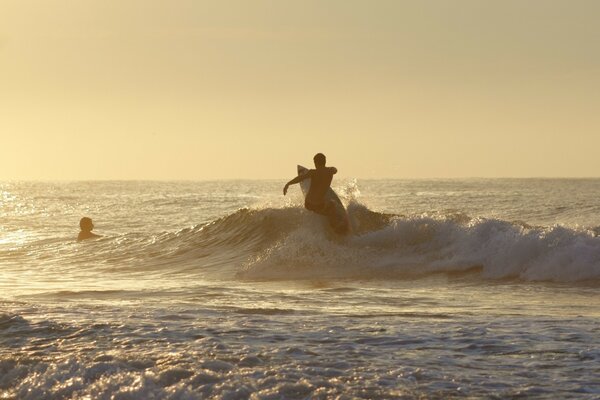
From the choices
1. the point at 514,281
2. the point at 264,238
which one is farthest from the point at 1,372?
the point at 264,238

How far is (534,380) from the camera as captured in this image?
6.61m

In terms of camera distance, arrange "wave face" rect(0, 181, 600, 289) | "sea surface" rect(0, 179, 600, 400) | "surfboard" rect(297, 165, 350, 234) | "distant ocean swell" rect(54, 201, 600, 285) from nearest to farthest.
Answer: "sea surface" rect(0, 179, 600, 400) < "distant ocean swell" rect(54, 201, 600, 285) < "wave face" rect(0, 181, 600, 289) < "surfboard" rect(297, 165, 350, 234)

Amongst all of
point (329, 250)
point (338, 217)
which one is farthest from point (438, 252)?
point (338, 217)

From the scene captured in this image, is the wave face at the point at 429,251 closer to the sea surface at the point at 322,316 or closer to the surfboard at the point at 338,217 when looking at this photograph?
the sea surface at the point at 322,316

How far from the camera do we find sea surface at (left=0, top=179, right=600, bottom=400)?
21.9 feet

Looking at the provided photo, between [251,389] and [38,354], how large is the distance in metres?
2.18

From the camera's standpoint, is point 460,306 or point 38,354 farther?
point 460,306

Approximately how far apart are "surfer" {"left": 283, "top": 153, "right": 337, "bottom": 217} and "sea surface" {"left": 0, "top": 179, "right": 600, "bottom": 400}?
37 cm

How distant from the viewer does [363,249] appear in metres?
18.0

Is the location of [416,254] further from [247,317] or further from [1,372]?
[1,372]

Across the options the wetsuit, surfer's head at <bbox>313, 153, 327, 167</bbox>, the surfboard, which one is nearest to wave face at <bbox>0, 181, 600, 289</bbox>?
the surfboard

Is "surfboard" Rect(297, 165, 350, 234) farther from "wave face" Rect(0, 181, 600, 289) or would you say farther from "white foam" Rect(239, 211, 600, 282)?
"white foam" Rect(239, 211, 600, 282)

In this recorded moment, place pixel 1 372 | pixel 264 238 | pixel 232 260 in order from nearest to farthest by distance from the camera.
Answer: pixel 1 372
pixel 232 260
pixel 264 238

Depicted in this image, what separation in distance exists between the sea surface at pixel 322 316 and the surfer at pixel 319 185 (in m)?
0.37
